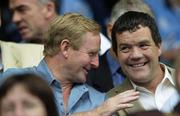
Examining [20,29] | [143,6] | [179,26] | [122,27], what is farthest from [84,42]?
[179,26]

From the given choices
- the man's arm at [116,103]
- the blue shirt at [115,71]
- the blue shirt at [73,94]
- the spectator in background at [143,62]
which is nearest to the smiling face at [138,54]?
the spectator in background at [143,62]

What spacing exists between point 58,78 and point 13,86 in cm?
147

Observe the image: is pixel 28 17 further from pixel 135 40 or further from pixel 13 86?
pixel 13 86

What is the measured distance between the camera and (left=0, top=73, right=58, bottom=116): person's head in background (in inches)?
178

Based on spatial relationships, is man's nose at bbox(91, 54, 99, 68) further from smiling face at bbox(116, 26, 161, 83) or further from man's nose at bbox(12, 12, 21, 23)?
man's nose at bbox(12, 12, 21, 23)

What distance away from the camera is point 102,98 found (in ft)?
19.9

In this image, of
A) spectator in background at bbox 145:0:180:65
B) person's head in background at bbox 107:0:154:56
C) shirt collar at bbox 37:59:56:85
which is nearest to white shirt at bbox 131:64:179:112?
shirt collar at bbox 37:59:56:85

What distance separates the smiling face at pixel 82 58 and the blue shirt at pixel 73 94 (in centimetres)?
8

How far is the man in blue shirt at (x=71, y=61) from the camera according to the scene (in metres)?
6.00

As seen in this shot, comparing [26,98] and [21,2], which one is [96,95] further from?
[21,2]

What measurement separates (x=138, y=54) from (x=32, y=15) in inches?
81.7

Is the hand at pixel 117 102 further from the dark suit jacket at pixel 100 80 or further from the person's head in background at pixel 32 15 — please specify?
the person's head in background at pixel 32 15

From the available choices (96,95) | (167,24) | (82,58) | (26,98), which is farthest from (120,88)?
(167,24)

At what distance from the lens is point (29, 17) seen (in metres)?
7.93
